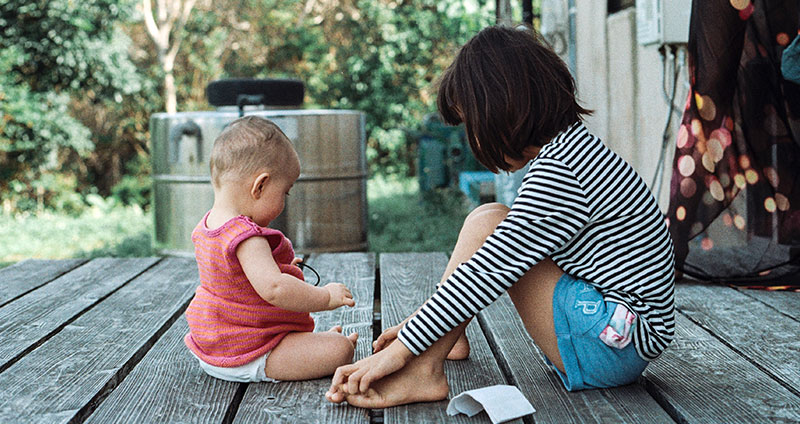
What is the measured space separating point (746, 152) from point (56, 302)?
218 cm

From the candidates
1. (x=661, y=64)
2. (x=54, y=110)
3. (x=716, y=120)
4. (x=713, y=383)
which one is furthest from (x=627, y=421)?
(x=54, y=110)

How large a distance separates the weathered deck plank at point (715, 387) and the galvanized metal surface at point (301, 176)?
232cm

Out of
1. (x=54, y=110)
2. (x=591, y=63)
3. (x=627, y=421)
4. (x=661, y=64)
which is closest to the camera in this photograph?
(x=627, y=421)

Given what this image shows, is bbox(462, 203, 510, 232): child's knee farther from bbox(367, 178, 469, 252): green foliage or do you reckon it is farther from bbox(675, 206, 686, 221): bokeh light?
bbox(367, 178, 469, 252): green foliage

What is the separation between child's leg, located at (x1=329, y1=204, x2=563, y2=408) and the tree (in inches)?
345

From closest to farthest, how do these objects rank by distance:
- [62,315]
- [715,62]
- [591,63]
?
1. [62,315]
2. [715,62]
3. [591,63]

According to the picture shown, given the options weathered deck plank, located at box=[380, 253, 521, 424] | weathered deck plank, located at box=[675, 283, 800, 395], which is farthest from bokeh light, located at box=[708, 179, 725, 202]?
weathered deck plank, located at box=[380, 253, 521, 424]

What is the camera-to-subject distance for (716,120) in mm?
2508

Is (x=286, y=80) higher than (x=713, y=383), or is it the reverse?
(x=286, y=80)

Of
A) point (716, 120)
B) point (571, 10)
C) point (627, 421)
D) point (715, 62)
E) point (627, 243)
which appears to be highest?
point (571, 10)

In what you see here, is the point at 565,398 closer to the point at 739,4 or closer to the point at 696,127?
the point at 696,127

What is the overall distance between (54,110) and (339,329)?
291 inches

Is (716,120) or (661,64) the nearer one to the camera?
(716,120)

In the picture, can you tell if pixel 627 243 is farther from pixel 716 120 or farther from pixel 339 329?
pixel 716 120
